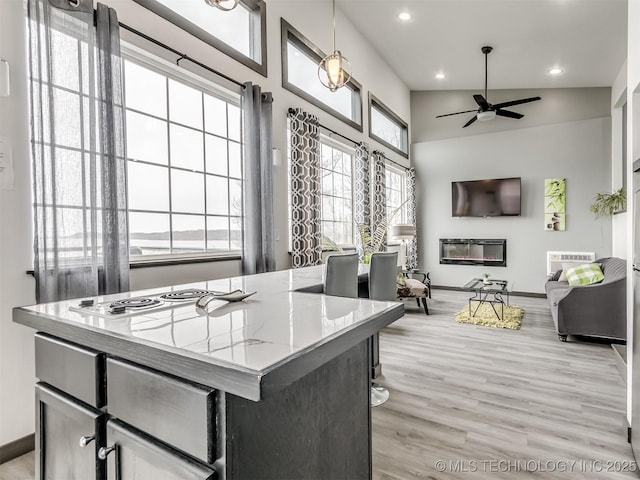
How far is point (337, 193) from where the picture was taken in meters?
5.46

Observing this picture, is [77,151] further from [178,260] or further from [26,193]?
[178,260]

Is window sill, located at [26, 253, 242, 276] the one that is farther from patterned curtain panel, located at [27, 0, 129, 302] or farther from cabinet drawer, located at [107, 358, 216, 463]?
cabinet drawer, located at [107, 358, 216, 463]

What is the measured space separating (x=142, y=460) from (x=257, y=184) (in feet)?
9.23

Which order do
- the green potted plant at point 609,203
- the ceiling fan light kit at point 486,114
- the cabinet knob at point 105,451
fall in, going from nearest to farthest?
the cabinet knob at point 105,451, the green potted plant at point 609,203, the ceiling fan light kit at point 486,114

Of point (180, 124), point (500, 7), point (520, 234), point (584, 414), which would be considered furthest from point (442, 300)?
point (180, 124)

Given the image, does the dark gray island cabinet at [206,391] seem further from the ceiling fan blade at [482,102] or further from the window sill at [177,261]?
the ceiling fan blade at [482,102]

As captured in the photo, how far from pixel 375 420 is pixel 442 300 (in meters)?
4.41

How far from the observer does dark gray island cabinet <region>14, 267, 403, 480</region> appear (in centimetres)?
76

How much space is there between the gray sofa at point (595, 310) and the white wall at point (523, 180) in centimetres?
277

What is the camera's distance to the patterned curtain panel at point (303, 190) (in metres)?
4.01

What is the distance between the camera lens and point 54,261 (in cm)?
202

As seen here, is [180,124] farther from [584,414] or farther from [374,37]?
[374,37]

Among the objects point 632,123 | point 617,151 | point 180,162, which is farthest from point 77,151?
point 617,151

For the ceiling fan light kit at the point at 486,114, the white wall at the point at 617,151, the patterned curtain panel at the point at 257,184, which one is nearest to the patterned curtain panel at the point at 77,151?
the patterned curtain panel at the point at 257,184
